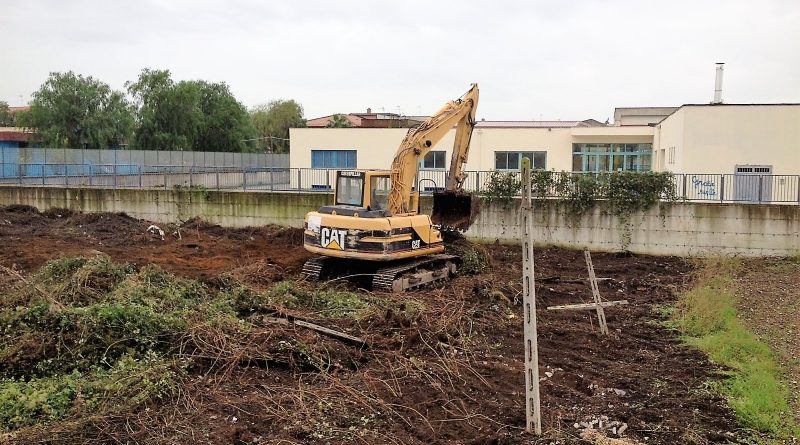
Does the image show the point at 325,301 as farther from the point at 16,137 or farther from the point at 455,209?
the point at 16,137

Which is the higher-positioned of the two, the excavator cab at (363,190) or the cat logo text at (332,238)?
the excavator cab at (363,190)

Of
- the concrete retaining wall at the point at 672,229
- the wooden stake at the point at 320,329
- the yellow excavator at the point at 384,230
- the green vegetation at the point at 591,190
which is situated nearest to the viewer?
the wooden stake at the point at 320,329

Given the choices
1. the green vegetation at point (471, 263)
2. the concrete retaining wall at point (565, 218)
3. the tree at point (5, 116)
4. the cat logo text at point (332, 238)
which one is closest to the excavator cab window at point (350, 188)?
the cat logo text at point (332, 238)

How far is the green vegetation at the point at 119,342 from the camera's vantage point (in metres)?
7.46

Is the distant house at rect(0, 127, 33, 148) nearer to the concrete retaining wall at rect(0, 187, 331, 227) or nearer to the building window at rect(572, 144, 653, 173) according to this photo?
the concrete retaining wall at rect(0, 187, 331, 227)

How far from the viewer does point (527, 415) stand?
6715 millimetres

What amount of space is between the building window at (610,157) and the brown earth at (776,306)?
17.3 m

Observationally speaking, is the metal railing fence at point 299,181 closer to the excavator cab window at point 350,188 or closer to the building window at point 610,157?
the excavator cab window at point 350,188

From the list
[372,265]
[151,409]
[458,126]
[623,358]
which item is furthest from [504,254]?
[151,409]

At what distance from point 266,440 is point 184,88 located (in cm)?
4879

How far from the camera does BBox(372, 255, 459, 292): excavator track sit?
1339 centimetres

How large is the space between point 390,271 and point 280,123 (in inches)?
2346

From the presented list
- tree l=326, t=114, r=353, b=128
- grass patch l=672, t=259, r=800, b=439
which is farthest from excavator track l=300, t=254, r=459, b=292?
tree l=326, t=114, r=353, b=128

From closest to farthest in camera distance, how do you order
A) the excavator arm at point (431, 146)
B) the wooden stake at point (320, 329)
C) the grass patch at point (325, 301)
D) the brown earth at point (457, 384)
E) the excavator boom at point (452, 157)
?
the brown earth at point (457, 384)
the wooden stake at point (320, 329)
the grass patch at point (325, 301)
the excavator arm at point (431, 146)
the excavator boom at point (452, 157)
